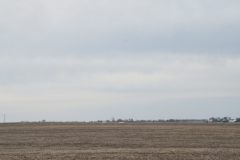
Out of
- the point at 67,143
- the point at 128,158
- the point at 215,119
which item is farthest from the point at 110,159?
the point at 215,119

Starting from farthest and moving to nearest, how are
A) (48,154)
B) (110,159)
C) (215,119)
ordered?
(215,119), (48,154), (110,159)

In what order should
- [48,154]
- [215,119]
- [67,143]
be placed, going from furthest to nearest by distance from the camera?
[215,119] < [67,143] < [48,154]

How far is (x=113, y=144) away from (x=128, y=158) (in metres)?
11.4

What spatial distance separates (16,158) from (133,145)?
484 inches

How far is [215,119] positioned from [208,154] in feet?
431

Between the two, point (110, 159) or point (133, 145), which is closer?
point (110, 159)

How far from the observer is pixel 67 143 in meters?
42.2

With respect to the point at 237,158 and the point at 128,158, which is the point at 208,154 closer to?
the point at 237,158

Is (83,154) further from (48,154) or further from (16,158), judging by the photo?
(16,158)

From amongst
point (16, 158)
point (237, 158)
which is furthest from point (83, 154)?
point (237, 158)

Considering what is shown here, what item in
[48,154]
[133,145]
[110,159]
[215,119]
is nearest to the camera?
[110,159]

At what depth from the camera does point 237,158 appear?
2969 cm

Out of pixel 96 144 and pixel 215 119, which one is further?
pixel 215 119

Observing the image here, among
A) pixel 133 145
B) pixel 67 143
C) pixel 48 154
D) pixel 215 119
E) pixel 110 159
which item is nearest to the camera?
pixel 110 159
